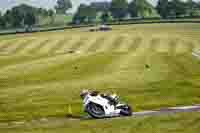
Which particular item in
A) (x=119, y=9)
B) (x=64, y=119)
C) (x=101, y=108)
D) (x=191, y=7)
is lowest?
(x=119, y=9)

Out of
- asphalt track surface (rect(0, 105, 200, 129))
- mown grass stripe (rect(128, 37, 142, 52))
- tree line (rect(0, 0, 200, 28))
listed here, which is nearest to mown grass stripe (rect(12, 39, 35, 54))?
mown grass stripe (rect(128, 37, 142, 52))

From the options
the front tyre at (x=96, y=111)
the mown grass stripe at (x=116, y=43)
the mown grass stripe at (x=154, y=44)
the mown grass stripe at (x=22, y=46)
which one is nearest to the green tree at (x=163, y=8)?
the mown grass stripe at (x=116, y=43)

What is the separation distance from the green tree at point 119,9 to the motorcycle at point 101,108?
15575 cm

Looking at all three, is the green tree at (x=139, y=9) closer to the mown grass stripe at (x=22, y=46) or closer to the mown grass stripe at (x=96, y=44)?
the mown grass stripe at (x=96, y=44)

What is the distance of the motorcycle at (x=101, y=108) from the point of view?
68.2 ft

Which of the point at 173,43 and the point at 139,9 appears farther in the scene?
the point at 139,9

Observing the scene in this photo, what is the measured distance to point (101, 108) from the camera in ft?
68.2

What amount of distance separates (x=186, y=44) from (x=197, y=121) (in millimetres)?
48365

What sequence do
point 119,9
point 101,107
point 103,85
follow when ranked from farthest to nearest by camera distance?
1. point 119,9
2. point 103,85
3. point 101,107

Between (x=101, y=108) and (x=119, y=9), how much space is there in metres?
160

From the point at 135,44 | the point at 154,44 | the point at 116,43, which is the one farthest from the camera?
the point at 116,43

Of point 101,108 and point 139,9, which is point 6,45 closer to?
point 101,108

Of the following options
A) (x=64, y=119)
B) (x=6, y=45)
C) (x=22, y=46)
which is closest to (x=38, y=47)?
(x=22, y=46)

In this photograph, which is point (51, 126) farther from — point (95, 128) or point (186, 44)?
point (186, 44)
